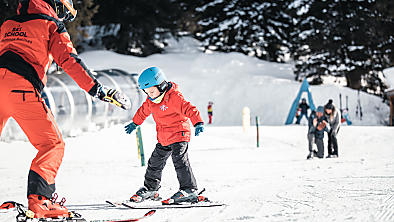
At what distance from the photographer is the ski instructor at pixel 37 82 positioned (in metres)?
3.46

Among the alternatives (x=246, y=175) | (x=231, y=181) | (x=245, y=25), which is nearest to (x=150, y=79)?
(x=231, y=181)

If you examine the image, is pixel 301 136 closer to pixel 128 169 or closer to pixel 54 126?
pixel 128 169

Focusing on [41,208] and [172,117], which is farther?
[172,117]

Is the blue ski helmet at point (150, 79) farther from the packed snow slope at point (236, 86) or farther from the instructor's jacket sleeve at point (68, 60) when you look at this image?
the packed snow slope at point (236, 86)

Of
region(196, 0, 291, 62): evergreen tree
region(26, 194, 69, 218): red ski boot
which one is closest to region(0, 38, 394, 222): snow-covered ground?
region(26, 194, 69, 218): red ski boot

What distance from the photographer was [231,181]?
20.8 feet

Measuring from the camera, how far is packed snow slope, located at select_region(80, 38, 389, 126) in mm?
27203

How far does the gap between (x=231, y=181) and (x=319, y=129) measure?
5.17m

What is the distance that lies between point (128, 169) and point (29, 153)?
3.63m

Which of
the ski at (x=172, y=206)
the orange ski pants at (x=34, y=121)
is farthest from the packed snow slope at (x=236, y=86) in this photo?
the orange ski pants at (x=34, y=121)

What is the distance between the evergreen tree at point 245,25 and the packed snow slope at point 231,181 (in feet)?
73.1

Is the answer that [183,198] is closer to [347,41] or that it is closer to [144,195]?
[144,195]

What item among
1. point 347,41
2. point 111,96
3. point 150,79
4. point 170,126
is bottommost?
point 170,126

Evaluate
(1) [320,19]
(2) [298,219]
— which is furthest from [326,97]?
(2) [298,219]
